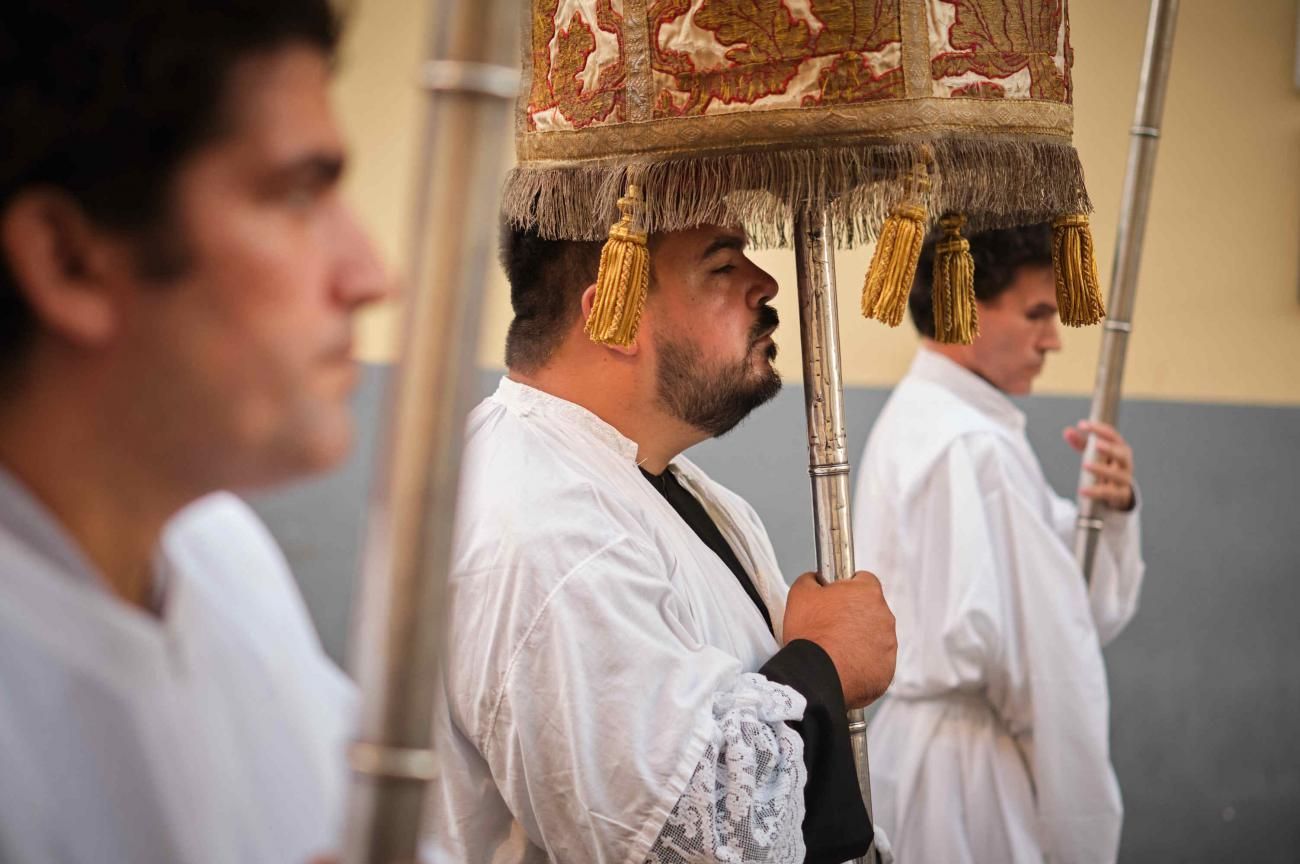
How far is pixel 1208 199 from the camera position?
4.24 meters

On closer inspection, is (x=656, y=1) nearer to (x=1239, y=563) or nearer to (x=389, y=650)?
(x=389, y=650)

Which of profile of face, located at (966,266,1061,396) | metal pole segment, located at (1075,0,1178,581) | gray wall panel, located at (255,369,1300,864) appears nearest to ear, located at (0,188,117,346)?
metal pole segment, located at (1075,0,1178,581)

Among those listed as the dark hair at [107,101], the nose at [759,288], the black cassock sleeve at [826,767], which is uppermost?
the dark hair at [107,101]

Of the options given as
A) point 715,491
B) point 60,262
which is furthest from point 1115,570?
point 60,262

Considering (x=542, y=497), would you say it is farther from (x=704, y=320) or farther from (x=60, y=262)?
(x=60, y=262)

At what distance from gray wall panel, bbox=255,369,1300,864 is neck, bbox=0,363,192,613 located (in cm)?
355

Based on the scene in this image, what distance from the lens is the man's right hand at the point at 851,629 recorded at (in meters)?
1.59

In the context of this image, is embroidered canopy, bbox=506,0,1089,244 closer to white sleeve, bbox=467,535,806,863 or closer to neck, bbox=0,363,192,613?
white sleeve, bbox=467,535,806,863

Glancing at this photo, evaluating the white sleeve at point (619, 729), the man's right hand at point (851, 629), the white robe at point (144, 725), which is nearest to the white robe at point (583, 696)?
the white sleeve at point (619, 729)

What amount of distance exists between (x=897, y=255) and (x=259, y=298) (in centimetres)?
89

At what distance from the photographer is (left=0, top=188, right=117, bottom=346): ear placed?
2.21ft

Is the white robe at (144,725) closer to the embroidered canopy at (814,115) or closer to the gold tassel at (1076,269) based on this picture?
the embroidered canopy at (814,115)

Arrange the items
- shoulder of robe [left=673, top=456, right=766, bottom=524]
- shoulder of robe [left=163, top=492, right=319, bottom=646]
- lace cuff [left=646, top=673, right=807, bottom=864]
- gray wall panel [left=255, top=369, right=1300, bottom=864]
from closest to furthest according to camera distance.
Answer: shoulder of robe [left=163, top=492, right=319, bottom=646] → lace cuff [left=646, top=673, right=807, bottom=864] → shoulder of robe [left=673, top=456, right=766, bottom=524] → gray wall panel [left=255, top=369, right=1300, bottom=864]

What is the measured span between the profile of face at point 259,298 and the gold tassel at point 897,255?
2.72 feet
